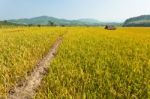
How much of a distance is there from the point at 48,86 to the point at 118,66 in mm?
3066

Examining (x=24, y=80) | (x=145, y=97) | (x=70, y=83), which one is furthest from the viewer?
(x=24, y=80)

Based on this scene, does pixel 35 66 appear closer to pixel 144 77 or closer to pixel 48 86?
pixel 48 86

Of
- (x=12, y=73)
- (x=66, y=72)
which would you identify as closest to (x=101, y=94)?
Answer: (x=66, y=72)

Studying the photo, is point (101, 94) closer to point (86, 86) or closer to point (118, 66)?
point (86, 86)

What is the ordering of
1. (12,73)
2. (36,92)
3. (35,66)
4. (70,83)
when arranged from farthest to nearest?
1. (35,66)
2. (12,73)
3. (70,83)
4. (36,92)

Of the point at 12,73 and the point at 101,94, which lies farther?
the point at 12,73

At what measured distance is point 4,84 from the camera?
8070 mm

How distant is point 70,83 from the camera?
7742 mm

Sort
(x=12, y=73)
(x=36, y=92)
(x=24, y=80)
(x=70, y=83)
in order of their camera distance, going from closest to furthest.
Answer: (x=36, y=92), (x=70, y=83), (x=24, y=80), (x=12, y=73)

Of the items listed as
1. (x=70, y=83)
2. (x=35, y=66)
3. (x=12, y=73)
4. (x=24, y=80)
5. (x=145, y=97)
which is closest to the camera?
(x=145, y=97)

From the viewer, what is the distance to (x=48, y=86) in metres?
7.50

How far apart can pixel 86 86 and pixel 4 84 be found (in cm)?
259

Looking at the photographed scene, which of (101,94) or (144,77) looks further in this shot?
(144,77)

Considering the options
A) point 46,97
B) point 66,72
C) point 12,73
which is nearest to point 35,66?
point 12,73
